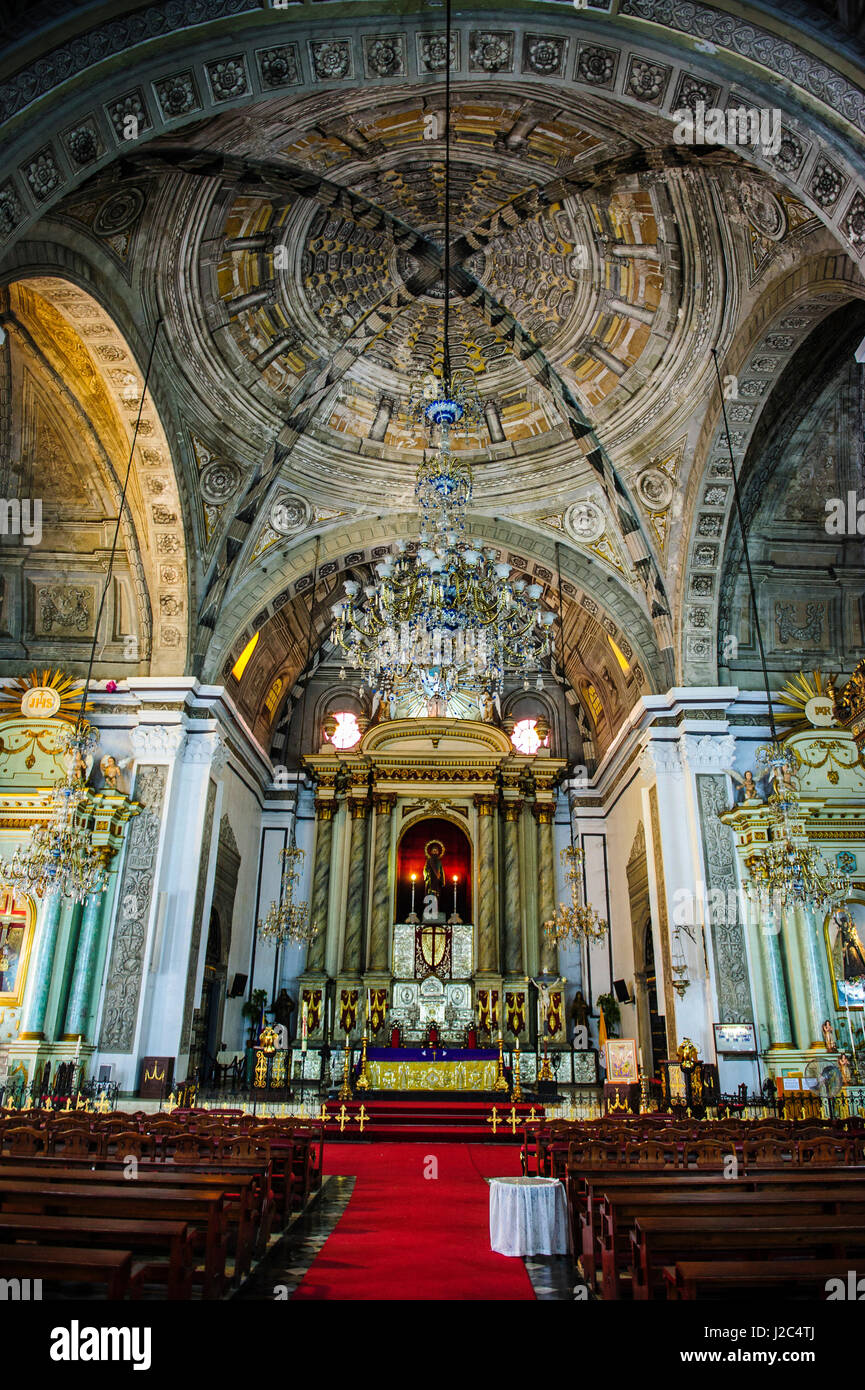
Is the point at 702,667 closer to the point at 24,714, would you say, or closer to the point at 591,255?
the point at 591,255

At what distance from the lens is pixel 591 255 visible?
1331 cm

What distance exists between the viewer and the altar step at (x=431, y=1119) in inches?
493

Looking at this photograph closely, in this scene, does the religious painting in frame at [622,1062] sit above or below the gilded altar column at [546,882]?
below

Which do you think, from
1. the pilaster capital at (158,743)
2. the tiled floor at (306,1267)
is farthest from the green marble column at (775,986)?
the pilaster capital at (158,743)

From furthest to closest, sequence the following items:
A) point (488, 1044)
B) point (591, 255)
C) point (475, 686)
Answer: point (488, 1044) → point (591, 255) → point (475, 686)

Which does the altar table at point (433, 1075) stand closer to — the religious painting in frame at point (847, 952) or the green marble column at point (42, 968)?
the green marble column at point (42, 968)

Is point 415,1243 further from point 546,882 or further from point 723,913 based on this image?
point 546,882

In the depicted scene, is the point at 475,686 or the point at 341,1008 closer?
the point at 475,686

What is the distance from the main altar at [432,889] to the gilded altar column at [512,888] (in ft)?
0.10

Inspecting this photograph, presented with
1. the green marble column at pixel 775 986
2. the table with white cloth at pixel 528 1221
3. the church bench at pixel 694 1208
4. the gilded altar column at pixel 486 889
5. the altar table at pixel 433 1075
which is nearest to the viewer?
the church bench at pixel 694 1208

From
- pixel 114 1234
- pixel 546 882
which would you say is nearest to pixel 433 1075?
pixel 546 882

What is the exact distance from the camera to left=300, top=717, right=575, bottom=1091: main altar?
20.0 meters
